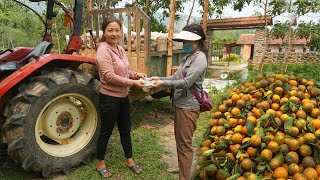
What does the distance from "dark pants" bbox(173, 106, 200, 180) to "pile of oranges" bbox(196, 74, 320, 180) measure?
0.15 m

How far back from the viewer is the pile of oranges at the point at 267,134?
238 centimetres

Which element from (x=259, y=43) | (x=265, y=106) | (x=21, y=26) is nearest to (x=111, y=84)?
(x=265, y=106)

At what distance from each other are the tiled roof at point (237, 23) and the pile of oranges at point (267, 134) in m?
12.7

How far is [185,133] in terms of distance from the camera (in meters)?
2.86

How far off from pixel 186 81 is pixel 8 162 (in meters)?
2.44

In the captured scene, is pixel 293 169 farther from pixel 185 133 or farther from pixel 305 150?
pixel 185 133

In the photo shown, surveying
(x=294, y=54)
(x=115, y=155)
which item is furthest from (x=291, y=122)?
(x=294, y=54)

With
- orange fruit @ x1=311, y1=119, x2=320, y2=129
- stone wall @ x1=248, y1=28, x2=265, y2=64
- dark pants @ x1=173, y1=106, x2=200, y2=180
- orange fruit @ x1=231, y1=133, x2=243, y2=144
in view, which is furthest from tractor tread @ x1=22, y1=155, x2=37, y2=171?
stone wall @ x1=248, y1=28, x2=265, y2=64

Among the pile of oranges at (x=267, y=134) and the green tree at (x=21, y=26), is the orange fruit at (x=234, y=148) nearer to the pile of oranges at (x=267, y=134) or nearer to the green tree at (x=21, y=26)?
the pile of oranges at (x=267, y=134)

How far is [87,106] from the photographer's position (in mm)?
3518

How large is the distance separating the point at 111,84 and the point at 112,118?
379 millimetres

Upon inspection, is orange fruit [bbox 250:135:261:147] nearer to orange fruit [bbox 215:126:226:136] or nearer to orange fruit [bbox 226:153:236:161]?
orange fruit [bbox 226:153:236:161]

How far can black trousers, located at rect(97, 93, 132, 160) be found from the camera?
3031 mm

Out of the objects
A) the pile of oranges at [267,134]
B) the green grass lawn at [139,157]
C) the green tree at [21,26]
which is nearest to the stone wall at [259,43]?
the green grass lawn at [139,157]
